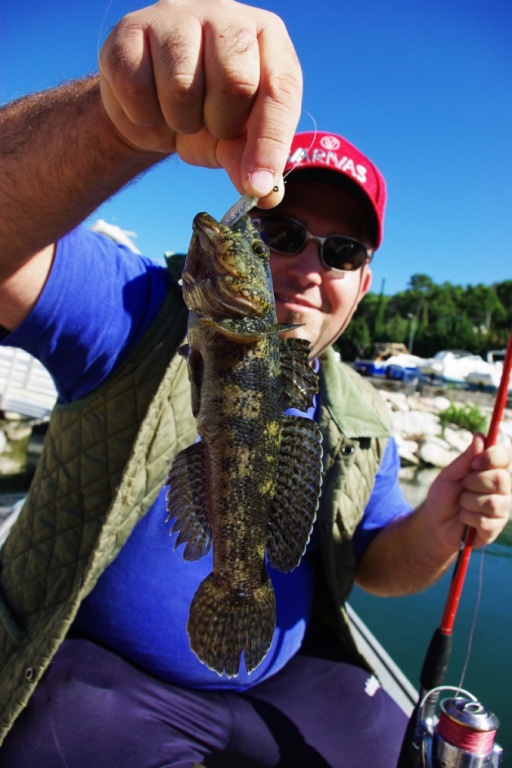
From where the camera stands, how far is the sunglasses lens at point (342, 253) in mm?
3691

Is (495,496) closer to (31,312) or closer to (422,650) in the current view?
(31,312)

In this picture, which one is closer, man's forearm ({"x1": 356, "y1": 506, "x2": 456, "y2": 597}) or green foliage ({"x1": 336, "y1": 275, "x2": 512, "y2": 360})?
man's forearm ({"x1": 356, "y1": 506, "x2": 456, "y2": 597})

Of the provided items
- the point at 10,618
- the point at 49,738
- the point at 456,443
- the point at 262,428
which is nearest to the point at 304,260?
the point at 262,428

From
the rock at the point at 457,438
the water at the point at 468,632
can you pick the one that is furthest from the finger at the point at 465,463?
the rock at the point at 457,438

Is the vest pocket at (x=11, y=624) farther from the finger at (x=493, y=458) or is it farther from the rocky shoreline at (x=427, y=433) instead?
the rocky shoreline at (x=427, y=433)

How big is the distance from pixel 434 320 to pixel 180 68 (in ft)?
309

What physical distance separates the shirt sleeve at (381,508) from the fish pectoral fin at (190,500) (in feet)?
8.36

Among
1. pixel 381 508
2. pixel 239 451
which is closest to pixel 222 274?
pixel 239 451

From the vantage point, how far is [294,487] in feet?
6.43

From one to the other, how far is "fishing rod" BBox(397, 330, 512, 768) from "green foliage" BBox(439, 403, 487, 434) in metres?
19.5

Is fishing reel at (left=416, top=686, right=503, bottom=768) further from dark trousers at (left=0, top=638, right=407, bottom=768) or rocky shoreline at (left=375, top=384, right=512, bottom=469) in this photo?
rocky shoreline at (left=375, top=384, right=512, bottom=469)

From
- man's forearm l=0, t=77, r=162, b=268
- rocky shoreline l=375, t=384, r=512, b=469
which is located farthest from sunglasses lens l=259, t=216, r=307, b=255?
rocky shoreline l=375, t=384, r=512, b=469

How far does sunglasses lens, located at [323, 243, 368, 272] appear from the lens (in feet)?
12.1

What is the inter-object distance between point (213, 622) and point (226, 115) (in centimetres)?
174
